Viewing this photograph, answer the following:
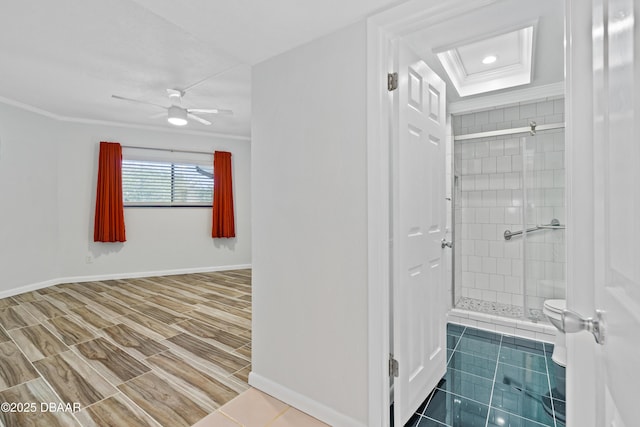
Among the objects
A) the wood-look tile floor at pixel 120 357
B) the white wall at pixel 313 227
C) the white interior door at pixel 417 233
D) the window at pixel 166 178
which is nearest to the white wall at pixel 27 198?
the wood-look tile floor at pixel 120 357

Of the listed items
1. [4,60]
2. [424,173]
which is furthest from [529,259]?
[4,60]

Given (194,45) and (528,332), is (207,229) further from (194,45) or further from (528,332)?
(528,332)

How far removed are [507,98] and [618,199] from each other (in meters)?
3.14

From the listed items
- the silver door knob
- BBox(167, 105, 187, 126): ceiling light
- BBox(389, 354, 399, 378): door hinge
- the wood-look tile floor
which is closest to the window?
the wood-look tile floor

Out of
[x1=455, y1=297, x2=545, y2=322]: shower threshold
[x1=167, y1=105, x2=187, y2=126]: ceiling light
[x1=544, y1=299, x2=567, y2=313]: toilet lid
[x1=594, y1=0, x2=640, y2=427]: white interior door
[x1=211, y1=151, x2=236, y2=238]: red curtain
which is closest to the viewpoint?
[x1=594, y1=0, x2=640, y2=427]: white interior door

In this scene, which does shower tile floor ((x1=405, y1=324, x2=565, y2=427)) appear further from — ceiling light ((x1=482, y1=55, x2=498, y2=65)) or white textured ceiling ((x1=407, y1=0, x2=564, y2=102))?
ceiling light ((x1=482, y1=55, x2=498, y2=65))

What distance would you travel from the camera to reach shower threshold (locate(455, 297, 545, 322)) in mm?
2991

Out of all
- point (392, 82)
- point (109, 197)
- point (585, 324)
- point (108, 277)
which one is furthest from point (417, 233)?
point (108, 277)

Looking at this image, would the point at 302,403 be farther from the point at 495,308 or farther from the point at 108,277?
the point at 108,277

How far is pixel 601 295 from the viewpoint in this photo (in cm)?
61

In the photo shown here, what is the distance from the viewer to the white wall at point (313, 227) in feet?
5.22

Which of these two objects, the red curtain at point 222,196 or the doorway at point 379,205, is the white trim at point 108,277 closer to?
the red curtain at point 222,196

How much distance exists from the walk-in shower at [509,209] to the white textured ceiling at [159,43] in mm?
607

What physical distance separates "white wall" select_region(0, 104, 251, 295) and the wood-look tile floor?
657mm
